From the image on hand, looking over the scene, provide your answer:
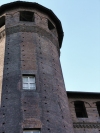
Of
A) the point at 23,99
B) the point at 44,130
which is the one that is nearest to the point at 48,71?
the point at 23,99

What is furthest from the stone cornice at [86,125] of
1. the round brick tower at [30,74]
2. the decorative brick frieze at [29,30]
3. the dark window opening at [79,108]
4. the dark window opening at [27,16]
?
the dark window opening at [27,16]

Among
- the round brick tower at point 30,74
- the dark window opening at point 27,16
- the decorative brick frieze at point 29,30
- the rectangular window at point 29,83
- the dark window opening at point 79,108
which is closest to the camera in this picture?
the round brick tower at point 30,74

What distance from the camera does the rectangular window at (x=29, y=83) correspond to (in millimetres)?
14880

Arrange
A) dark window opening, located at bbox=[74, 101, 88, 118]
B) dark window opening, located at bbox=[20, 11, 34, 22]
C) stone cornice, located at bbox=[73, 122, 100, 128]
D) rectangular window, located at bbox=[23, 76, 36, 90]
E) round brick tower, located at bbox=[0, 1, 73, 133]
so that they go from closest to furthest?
round brick tower, located at bbox=[0, 1, 73, 133]
rectangular window, located at bbox=[23, 76, 36, 90]
stone cornice, located at bbox=[73, 122, 100, 128]
dark window opening, located at bbox=[74, 101, 88, 118]
dark window opening, located at bbox=[20, 11, 34, 22]

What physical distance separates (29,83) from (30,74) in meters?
0.66

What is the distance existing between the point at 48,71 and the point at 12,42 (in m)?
3.73

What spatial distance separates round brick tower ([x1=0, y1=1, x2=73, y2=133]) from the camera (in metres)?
12.9

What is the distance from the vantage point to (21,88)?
47.6 feet

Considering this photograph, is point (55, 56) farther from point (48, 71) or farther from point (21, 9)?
point (21, 9)

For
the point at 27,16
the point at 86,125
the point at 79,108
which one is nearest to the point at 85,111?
the point at 79,108

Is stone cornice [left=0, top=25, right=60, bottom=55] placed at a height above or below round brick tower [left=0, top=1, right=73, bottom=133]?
above

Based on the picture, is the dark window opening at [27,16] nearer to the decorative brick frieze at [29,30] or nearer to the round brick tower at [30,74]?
the round brick tower at [30,74]

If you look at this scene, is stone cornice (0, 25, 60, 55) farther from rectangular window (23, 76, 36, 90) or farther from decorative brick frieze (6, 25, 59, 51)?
rectangular window (23, 76, 36, 90)

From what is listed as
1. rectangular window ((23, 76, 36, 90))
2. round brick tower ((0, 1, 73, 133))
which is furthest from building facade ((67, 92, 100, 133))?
rectangular window ((23, 76, 36, 90))
